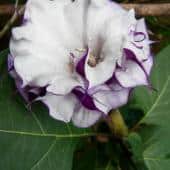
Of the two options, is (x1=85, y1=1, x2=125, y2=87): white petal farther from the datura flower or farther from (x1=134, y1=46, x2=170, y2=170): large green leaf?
(x1=134, y1=46, x2=170, y2=170): large green leaf

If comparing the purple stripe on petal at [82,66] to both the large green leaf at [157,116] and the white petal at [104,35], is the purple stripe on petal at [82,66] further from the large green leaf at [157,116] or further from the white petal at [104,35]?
the large green leaf at [157,116]

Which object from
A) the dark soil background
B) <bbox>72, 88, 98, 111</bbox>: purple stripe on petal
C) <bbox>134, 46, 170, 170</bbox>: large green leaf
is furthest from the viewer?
the dark soil background

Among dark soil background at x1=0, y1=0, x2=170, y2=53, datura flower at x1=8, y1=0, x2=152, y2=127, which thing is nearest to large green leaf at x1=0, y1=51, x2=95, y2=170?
datura flower at x1=8, y1=0, x2=152, y2=127

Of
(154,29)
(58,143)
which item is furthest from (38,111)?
(154,29)

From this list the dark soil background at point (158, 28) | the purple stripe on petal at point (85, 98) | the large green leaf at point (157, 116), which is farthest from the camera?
the dark soil background at point (158, 28)

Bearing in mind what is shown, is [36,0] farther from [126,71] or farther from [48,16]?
[126,71]

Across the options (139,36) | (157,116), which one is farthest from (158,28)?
(139,36)

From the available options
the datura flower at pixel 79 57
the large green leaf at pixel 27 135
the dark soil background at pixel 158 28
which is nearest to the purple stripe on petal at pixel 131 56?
the datura flower at pixel 79 57
